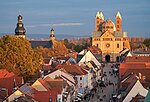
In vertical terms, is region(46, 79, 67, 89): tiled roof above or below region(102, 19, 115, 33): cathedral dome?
below

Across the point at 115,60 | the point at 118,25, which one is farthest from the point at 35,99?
the point at 118,25

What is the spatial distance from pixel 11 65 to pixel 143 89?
1254 inches

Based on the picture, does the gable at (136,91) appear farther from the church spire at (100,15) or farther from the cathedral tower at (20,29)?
the church spire at (100,15)

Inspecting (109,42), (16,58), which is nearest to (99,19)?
(109,42)

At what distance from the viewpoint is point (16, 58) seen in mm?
74625

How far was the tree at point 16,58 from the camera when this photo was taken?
242ft

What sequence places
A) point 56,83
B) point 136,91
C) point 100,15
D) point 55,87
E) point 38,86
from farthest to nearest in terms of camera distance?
point 100,15 → point 56,83 → point 55,87 → point 38,86 → point 136,91

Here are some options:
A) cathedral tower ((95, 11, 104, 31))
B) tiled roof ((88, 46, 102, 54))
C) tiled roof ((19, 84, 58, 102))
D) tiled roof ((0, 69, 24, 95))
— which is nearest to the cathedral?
tiled roof ((88, 46, 102, 54))

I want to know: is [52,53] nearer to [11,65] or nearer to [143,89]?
[11,65]

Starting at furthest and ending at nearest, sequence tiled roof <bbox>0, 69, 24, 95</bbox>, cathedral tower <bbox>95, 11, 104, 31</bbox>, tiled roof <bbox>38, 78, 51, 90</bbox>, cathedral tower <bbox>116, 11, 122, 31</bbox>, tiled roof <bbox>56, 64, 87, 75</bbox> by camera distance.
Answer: cathedral tower <bbox>116, 11, 122, 31</bbox> → cathedral tower <bbox>95, 11, 104, 31</bbox> → tiled roof <bbox>56, 64, 87, 75</bbox> → tiled roof <bbox>0, 69, 24, 95</bbox> → tiled roof <bbox>38, 78, 51, 90</bbox>

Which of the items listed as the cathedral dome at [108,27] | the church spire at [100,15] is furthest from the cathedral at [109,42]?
the church spire at [100,15]

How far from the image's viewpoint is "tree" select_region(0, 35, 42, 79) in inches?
2899

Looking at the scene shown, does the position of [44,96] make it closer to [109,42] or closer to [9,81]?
[9,81]

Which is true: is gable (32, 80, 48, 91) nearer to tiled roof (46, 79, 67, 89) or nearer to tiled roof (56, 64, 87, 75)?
tiled roof (46, 79, 67, 89)
